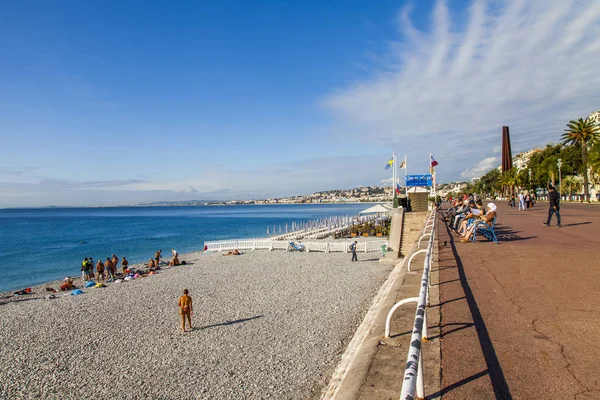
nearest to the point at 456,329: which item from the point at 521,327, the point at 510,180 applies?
the point at 521,327

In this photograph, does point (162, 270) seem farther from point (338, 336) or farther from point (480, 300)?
point (480, 300)

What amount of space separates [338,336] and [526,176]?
270 feet

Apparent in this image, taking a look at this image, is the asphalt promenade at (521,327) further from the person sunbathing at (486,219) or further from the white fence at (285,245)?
the white fence at (285,245)

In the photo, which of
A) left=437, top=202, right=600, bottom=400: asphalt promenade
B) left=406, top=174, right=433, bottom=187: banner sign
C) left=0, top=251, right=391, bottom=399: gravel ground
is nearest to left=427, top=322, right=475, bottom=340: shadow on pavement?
left=437, top=202, right=600, bottom=400: asphalt promenade

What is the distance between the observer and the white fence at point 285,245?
89.6ft

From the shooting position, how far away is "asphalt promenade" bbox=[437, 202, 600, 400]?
3.27m

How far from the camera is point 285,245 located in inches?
1173

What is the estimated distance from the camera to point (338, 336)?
950cm

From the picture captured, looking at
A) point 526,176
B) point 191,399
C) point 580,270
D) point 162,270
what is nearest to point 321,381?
point 191,399

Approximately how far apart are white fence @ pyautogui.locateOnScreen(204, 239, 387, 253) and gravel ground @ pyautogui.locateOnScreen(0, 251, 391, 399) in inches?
340

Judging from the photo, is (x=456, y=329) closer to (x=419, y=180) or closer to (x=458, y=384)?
(x=458, y=384)

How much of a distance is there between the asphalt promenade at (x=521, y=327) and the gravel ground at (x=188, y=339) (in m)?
3.19

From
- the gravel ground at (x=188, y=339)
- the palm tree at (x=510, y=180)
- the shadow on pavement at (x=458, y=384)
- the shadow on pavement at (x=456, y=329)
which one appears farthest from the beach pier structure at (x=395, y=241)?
the palm tree at (x=510, y=180)

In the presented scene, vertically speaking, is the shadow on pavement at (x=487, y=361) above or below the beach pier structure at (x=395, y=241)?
above
